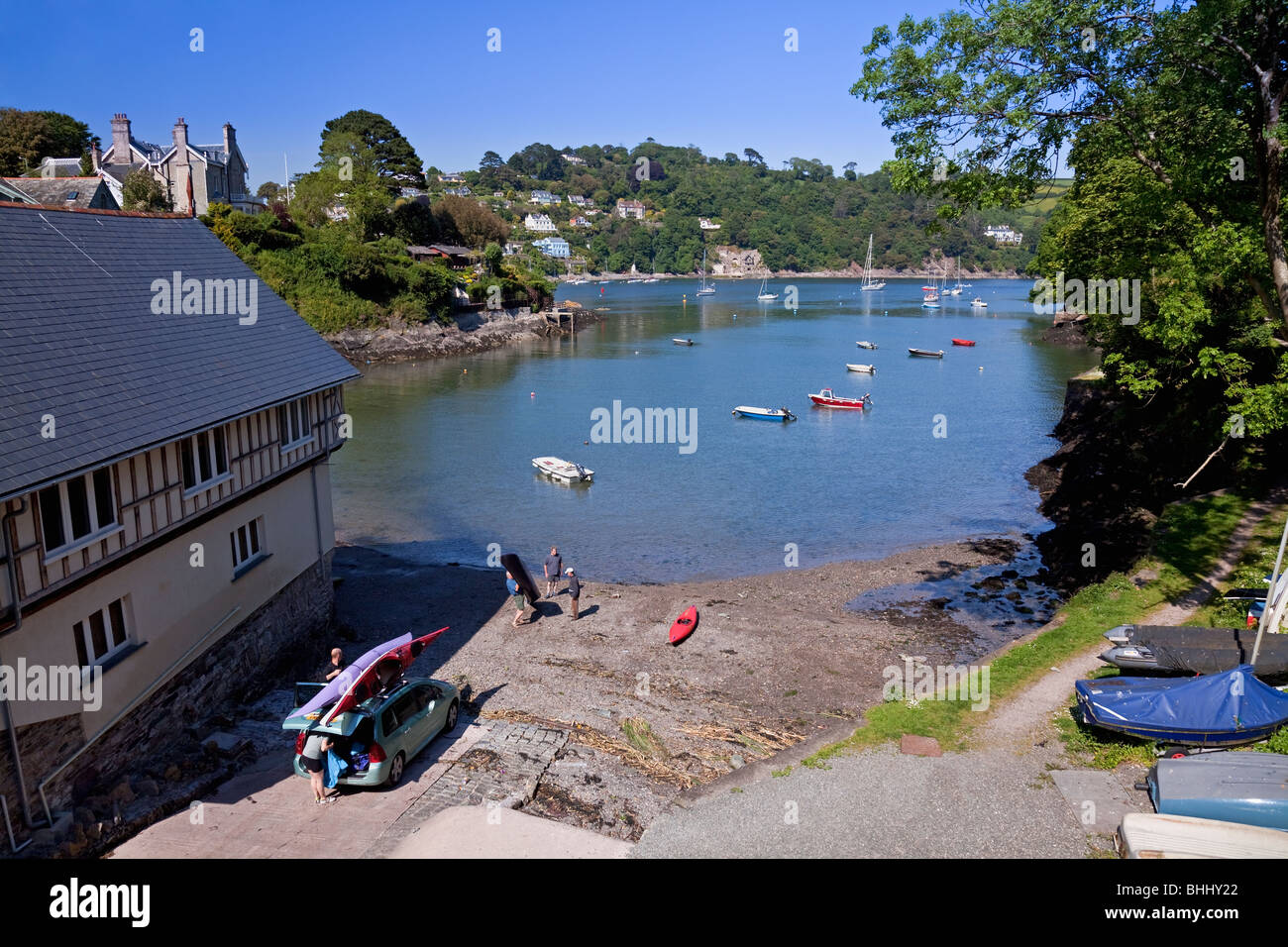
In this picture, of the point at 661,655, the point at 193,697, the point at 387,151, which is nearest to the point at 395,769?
the point at 193,697

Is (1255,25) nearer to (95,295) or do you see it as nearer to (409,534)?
(95,295)

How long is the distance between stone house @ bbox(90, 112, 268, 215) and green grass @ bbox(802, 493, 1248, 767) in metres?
77.0

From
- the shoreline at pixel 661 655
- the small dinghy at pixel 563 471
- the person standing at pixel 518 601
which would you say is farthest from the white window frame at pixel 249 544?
the small dinghy at pixel 563 471

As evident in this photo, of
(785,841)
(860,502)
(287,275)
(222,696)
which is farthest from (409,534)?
(287,275)

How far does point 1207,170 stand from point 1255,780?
11.2m

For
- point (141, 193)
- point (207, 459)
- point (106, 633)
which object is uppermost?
point (141, 193)

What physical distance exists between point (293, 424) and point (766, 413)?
4131 centimetres

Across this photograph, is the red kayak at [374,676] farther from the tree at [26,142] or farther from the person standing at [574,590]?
the tree at [26,142]

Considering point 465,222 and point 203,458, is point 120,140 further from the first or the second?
point 203,458

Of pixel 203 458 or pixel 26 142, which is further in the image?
pixel 26 142

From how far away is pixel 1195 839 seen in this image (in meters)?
10.2

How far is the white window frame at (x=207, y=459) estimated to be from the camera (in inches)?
601

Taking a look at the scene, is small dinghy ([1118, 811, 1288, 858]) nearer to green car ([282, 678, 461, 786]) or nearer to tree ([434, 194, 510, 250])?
green car ([282, 678, 461, 786])

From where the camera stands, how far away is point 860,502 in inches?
1528
